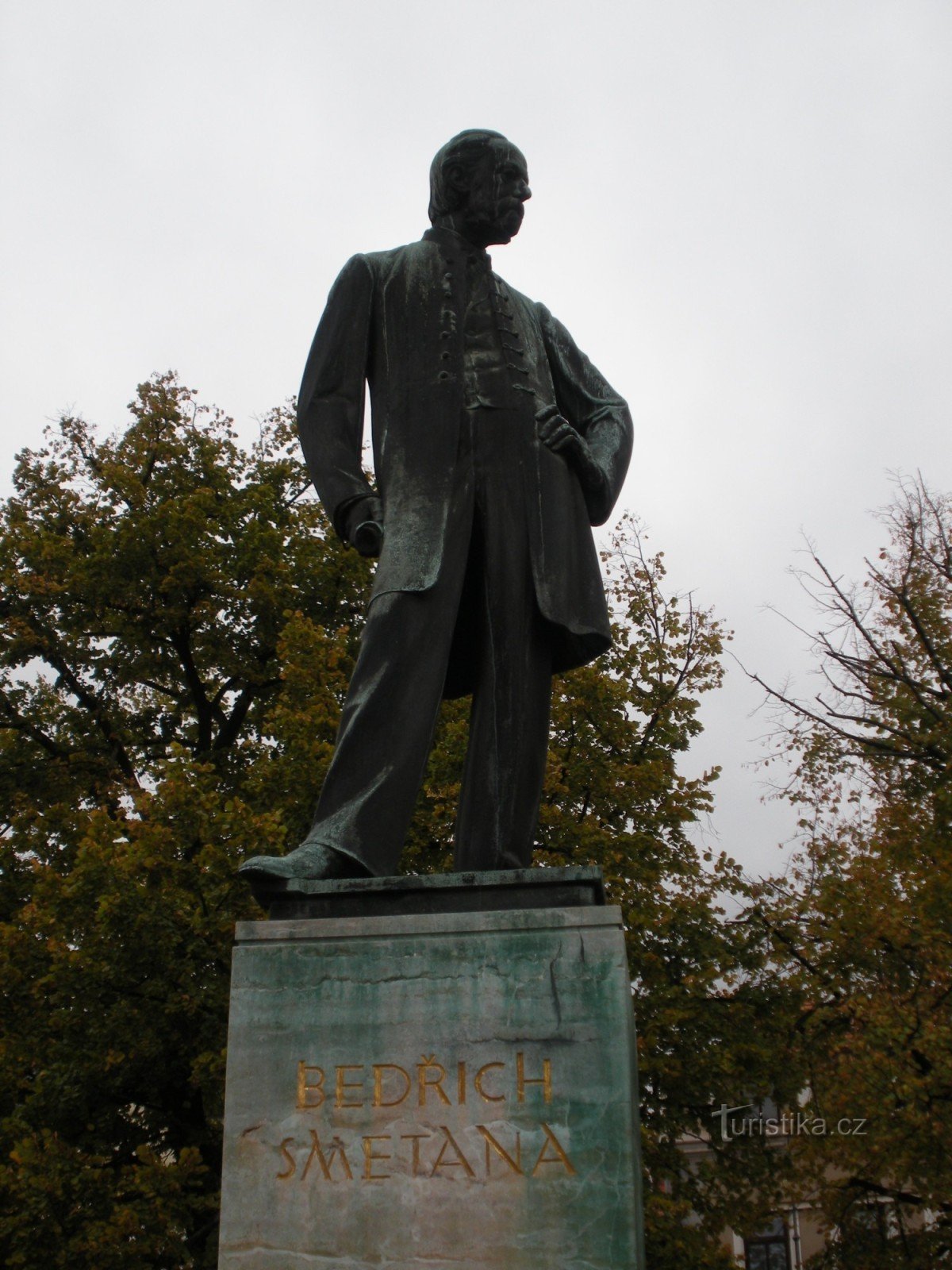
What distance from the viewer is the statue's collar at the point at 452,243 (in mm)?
5363

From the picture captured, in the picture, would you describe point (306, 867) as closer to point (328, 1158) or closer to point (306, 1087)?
point (306, 1087)

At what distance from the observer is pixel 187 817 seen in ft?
52.3

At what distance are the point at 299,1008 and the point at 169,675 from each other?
18211 mm

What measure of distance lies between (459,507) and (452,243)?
1.16 metres

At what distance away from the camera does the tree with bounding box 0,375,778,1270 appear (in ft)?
47.6

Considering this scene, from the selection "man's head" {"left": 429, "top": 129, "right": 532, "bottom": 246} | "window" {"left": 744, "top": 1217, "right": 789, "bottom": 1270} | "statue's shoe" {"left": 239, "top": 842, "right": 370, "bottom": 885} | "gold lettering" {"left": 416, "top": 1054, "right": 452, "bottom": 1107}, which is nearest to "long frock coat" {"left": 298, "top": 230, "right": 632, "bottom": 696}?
"man's head" {"left": 429, "top": 129, "right": 532, "bottom": 246}

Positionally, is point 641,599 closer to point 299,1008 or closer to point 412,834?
point 412,834

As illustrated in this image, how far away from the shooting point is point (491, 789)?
4758 mm

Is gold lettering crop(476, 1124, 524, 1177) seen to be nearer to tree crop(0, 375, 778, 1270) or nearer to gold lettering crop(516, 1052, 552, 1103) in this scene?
gold lettering crop(516, 1052, 552, 1103)

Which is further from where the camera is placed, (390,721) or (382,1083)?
(390,721)

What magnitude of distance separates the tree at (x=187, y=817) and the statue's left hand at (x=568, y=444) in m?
10.3

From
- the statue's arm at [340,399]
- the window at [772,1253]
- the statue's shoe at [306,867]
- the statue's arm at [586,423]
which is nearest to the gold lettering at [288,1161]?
the statue's shoe at [306,867]

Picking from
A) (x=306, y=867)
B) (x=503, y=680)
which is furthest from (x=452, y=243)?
(x=306, y=867)

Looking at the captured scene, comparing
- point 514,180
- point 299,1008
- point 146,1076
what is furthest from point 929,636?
point 299,1008
